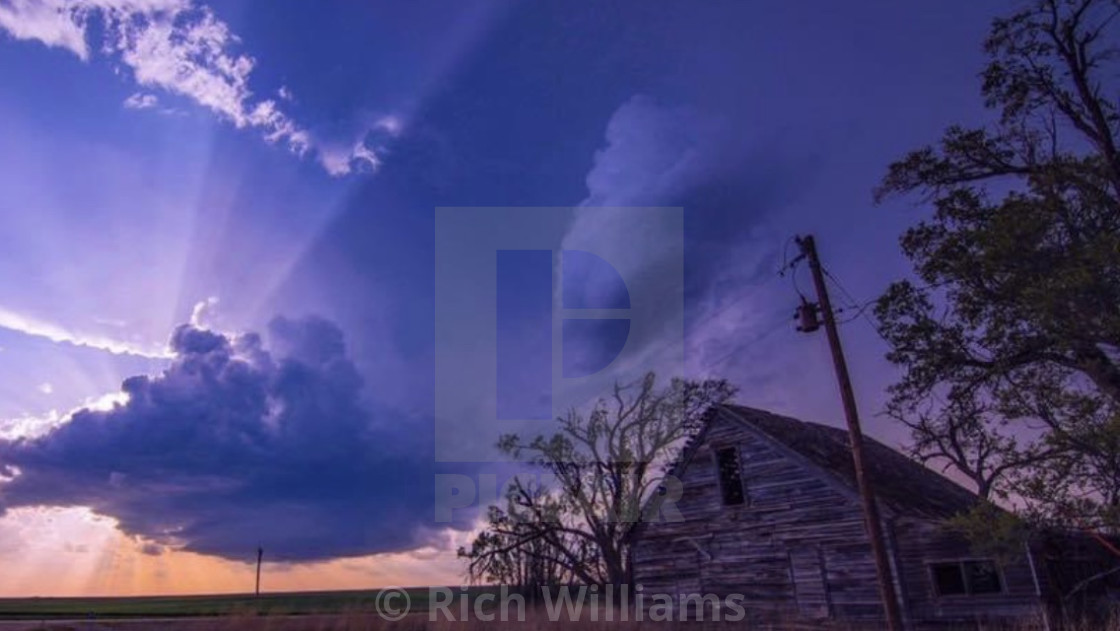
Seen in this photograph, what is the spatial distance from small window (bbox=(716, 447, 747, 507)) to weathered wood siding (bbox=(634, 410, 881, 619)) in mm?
216

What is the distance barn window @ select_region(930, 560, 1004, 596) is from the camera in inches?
673

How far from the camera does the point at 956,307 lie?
51.3ft

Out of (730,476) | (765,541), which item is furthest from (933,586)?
(730,476)

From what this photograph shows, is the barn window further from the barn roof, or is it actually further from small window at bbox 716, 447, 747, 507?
small window at bbox 716, 447, 747, 507

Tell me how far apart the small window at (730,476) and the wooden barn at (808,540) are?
0.14 ft

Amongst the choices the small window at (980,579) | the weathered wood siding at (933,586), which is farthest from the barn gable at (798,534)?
→ the small window at (980,579)

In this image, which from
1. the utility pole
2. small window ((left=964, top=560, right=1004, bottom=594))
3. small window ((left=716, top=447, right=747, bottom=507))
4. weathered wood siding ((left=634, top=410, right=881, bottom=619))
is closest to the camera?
the utility pole

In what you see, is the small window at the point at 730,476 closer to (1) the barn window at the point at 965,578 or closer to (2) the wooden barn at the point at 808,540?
(2) the wooden barn at the point at 808,540

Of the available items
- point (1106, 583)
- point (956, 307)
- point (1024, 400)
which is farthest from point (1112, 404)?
point (1106, 583)

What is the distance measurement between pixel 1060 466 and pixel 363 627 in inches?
818

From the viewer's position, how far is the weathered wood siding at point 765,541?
62.7 ft

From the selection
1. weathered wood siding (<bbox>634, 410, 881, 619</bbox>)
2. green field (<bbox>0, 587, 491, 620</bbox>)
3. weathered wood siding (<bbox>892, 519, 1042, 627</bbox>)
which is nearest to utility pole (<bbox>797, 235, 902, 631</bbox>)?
weathered wood siding (<bbox>892, 519, 1042, 627</bbox>)

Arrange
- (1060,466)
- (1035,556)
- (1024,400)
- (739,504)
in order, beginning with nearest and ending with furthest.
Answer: (1060,466) → (1024,400) → (1035,556) → (739,504)

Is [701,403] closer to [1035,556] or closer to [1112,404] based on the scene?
[1035,556]
